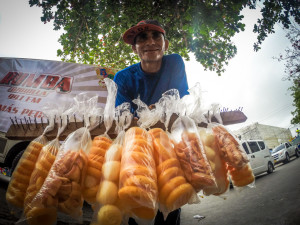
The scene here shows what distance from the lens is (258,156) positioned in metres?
9.34

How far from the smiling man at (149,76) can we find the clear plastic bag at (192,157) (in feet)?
3.25

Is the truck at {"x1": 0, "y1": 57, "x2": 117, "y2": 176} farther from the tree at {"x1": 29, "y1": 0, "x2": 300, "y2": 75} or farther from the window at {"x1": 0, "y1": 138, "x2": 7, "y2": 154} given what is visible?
the tree at {"x1": 29, "y1": 0, "x2": 300, "y2": 75}

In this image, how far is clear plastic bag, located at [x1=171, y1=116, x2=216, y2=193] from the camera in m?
0.88

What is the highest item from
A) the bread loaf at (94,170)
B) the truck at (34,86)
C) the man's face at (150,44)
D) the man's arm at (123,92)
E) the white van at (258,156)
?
the truck at (34,86)

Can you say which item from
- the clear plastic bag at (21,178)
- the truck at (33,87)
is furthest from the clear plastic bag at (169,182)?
the truck at (33,87)

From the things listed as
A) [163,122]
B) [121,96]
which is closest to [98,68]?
[121,96]

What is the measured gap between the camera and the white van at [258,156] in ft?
28.8

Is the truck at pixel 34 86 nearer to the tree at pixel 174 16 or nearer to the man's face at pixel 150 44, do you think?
the tree at pixel 174 16

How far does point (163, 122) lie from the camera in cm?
126

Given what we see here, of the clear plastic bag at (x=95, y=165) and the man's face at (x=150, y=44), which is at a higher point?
the man's face at (x=150, y=44)

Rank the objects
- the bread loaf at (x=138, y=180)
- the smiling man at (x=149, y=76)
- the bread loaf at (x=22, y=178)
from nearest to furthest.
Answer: the bread loaf at (x=138, y=180)
the bread loaf at (x=22, y=178)
the smiling man at (x=149, y=76)

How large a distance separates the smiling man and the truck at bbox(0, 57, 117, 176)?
11.1 ft

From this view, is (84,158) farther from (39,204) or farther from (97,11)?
(97,11)

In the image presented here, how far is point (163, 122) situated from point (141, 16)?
4136 mm
